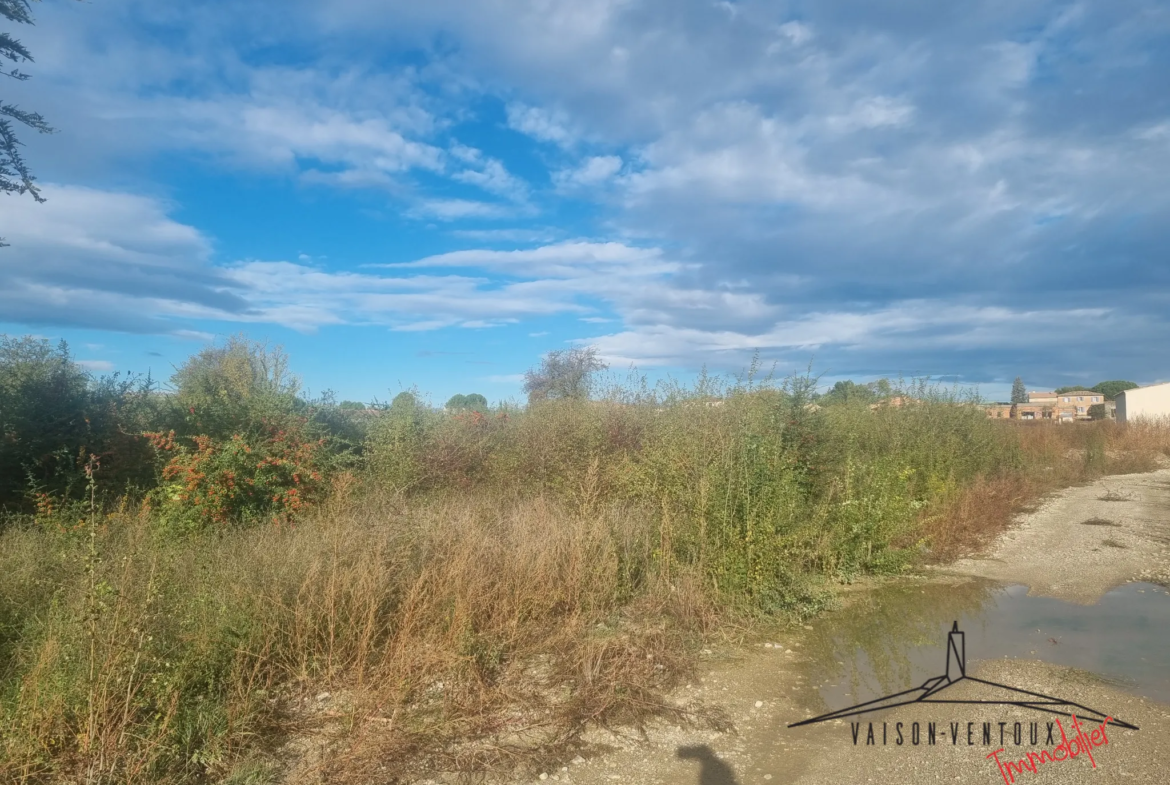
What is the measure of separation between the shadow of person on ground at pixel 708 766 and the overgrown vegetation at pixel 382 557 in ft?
1.67

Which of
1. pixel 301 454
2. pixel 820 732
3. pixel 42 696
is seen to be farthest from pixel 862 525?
pixel 42 696

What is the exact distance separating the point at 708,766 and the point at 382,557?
3305 millimetres

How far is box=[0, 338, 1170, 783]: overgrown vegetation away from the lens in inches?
171

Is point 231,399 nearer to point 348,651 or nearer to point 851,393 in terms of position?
point 348,651

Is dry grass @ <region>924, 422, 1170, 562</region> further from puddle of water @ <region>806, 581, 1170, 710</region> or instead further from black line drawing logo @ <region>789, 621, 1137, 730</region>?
black line drawing logo @ <region>789, 621, 1137, 730</region>

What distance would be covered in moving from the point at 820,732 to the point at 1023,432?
27.1m

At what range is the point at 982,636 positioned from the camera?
7.19 m

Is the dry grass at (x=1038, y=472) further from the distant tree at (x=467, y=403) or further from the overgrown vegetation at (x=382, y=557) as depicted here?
the distant tree at (x=467, y=403)

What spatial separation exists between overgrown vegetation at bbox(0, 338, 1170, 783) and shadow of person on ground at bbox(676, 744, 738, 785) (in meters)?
0.51

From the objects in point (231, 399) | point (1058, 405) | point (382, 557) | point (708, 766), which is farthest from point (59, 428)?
point (1058, 405)

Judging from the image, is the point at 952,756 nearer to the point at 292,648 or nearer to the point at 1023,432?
the point at 292,648

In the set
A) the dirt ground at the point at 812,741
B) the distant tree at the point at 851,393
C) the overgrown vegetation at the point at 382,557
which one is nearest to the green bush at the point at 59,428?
Answer: the overgrown vegetation at the point at 382,557

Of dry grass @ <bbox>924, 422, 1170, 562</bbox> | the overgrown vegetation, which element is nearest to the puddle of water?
the overgrown vegetation

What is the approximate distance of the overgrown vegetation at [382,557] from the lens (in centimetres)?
435
